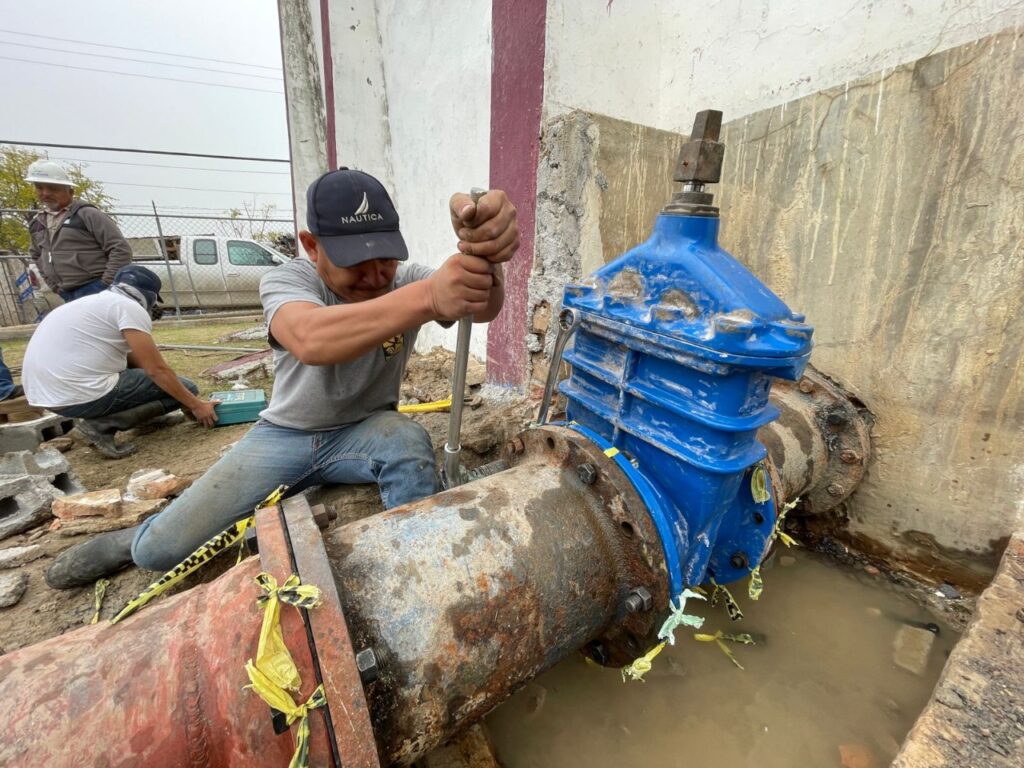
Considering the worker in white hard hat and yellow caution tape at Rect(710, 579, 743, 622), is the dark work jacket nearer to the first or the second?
the worker in white hard hat

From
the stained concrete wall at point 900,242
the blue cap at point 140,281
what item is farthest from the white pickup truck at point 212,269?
the stained concrete wall at point 900,242

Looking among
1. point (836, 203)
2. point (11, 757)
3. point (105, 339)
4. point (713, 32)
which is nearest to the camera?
point (11, 757)

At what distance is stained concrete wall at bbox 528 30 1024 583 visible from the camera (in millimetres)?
1422

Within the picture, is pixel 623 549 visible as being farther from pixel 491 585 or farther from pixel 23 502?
pixel 23 502

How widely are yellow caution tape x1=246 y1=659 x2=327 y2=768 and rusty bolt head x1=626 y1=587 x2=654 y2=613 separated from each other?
61 cm

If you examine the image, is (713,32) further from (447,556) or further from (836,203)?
(447,556)

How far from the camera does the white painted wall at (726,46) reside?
151cm

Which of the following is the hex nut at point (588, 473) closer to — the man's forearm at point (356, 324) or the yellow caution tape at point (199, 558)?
the man's forearm at point (356, 324)

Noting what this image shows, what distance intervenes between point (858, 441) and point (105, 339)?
3.94 meters

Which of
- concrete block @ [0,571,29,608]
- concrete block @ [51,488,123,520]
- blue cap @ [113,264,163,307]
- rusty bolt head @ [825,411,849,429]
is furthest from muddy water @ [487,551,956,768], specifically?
blue cap @ [113,264,163,307]

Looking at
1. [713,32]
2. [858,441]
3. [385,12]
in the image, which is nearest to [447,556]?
[858,441]

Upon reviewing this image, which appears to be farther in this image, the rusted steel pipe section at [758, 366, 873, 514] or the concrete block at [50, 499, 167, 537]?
the concrete block at [50, 499, 167, 537]

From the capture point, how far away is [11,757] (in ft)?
2.04

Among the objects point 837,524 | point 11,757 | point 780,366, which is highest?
point 780,366
